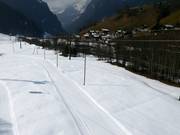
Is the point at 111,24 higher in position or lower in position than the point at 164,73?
higher

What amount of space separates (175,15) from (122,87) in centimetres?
6106

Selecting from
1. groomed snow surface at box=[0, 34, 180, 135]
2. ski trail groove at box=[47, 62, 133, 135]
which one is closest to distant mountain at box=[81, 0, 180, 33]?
groomed snow surface at box=[0, 34, 180, 135]

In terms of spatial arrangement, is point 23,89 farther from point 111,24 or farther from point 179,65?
point 111,24

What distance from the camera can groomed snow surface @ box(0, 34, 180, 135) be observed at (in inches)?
362

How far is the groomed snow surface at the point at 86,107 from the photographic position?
9195 mm

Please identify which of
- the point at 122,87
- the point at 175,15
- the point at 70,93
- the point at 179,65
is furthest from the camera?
the point at 175,15

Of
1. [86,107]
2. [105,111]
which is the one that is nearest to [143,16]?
[86,107]

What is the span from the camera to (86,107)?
11531 millimetres

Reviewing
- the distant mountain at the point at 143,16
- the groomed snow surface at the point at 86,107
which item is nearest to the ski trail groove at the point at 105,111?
the groomed snow surface at the point at 86,107

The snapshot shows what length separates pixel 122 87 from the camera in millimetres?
15422

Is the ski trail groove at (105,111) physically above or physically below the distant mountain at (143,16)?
below

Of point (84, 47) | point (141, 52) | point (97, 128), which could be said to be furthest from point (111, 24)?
point (97, 128)

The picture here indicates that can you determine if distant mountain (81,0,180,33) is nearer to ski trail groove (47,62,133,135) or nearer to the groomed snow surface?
the groomed snow surface

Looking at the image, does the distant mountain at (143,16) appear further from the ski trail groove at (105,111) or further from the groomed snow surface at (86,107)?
the ski trail groove at (105,111)
